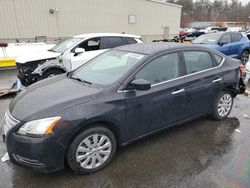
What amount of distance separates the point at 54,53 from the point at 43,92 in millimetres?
4120

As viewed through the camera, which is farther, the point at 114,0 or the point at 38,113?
the point at 114,0

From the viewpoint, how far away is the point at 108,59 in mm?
3738

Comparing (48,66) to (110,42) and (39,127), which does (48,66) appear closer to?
(110,42)

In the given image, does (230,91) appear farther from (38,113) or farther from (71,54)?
(71,54)

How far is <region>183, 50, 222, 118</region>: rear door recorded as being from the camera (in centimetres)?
354

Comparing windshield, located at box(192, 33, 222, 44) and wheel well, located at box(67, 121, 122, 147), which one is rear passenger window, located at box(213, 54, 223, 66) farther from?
windshield, located at box(192, 33, 222, 44)

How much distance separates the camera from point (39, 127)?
2389mm

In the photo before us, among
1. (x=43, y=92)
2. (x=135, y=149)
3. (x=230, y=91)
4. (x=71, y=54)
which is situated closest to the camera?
(x=43, y=92)

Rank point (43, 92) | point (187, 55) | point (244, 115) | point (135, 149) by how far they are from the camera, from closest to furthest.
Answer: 1. point (43, 92)
2. point (135, 149)
3. point (187, 55)
4. point (244, 115)

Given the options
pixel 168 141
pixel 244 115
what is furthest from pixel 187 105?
pixel 244 115

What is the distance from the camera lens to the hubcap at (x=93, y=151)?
267cm

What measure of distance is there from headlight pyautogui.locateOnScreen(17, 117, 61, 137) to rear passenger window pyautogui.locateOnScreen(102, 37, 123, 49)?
498 cm

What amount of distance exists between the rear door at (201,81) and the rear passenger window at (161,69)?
24 cm

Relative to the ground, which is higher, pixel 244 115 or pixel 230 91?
pixel 230 91
